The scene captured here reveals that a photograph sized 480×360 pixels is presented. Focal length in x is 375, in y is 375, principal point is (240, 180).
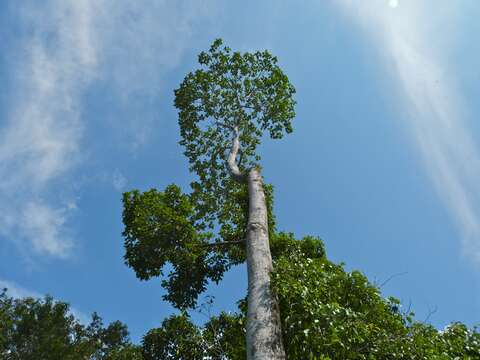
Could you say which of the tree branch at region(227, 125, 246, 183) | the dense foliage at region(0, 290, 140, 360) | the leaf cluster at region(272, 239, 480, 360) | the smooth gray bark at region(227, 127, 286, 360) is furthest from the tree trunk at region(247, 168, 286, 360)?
the dense foliage at region(0, 290, 140, 360)

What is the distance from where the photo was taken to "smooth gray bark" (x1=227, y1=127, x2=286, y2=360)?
19.4ft

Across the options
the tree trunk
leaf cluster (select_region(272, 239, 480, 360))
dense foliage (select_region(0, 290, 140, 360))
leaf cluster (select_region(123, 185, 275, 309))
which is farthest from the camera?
dense foliage (select_region(0, 290, 140, 360))

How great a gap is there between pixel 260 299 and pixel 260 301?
0.15 ft

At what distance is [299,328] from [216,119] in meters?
11.8

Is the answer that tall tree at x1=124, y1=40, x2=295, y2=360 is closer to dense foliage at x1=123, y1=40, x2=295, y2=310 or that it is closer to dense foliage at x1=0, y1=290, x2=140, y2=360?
dense foliage at x1=123, y1=40, x2=295, y2=310

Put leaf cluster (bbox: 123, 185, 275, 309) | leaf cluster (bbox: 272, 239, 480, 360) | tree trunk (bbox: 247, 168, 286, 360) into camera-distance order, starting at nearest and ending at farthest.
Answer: tree trunk (bbox: 247, 168, 286, 360), leaf cluster (bbox: 272, 239, 480, 360), leaf cluster (bbox: 123, 185, 275, 309)

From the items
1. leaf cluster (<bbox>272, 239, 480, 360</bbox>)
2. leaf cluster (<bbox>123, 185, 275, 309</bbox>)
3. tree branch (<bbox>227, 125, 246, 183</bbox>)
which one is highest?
tree branch (<bbox>227, 125, 246, 183</bbox>)

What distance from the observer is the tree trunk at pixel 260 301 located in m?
5.92

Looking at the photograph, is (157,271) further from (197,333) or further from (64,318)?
(64,318)

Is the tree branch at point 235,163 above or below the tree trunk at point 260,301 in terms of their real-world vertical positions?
above

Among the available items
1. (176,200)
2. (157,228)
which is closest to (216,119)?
(176,200)

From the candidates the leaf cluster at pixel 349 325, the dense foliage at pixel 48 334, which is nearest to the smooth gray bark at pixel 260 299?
the leaf cluster at pixel 349 325

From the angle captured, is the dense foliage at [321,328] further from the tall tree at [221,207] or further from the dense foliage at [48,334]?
the dense foliage at [48,334]

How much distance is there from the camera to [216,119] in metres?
17.4
